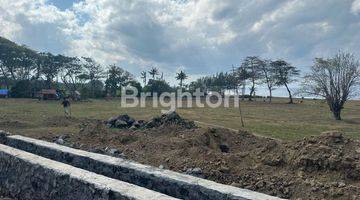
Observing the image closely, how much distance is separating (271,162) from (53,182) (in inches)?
186

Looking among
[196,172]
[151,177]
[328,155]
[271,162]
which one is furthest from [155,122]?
[151,177]

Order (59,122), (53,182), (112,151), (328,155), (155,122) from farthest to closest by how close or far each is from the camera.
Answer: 1. (59,122)
2. (155,122)
3. (112,151)
4. (328,155)
5. (53,182)

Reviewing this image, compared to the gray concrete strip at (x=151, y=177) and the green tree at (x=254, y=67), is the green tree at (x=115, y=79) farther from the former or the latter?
the gray concrete strip at (x=151, y=177)

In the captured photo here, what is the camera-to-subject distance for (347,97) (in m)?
32.6

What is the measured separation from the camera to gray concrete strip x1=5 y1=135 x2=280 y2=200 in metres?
5.49

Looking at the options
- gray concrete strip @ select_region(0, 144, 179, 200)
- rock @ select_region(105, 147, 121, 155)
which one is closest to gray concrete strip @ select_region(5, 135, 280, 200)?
gray concrete strip @ select_region(0, 144, 179, 200)

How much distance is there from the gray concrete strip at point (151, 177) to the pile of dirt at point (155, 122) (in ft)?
28.2

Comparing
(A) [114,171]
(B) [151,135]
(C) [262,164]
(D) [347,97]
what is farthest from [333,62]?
(A) [114,171]

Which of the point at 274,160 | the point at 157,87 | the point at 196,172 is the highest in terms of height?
the point at 157,87

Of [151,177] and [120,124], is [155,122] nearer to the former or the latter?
[120,124]

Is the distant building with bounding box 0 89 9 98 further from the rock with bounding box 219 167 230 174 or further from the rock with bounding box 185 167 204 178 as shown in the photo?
the rock with bounding box 219 167 230 174

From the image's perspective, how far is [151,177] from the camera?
6469 millimetres

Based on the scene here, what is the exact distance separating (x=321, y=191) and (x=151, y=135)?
8534 mm

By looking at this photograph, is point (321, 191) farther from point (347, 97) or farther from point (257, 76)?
point (257, 76)
